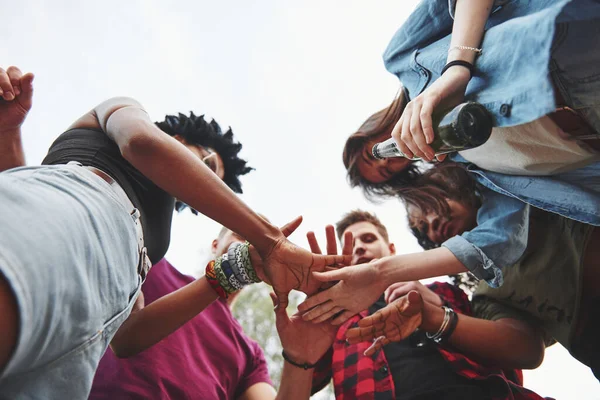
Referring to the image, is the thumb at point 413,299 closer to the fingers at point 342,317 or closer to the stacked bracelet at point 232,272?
the fingers at point 342,317

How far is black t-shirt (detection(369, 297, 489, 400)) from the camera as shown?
4.78 feet

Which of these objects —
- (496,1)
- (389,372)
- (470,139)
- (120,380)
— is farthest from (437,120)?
(120,380)

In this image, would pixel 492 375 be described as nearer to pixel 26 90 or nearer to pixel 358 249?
pixel 358 249

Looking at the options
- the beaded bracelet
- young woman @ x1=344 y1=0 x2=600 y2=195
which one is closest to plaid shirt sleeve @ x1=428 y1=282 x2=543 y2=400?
young woman @ x1=344 y1=0 x2=600 y2=195

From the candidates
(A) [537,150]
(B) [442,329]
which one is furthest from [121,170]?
(B) [442,329]

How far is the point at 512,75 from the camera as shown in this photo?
3.25ft

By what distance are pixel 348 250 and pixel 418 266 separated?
0.89 feet

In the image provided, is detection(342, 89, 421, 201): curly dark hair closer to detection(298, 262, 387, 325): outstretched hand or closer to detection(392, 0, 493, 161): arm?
detection(298, 262, 387, 325): outstretched hand

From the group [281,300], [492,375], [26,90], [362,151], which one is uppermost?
[26,90]

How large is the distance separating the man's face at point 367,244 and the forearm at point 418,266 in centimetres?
69

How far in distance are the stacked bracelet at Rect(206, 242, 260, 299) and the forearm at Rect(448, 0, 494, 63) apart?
0.90m

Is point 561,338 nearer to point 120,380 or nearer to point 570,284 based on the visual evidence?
point 570,284

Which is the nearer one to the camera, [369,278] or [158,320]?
[158,320]

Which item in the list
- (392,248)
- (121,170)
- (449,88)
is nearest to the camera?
(449,88)
